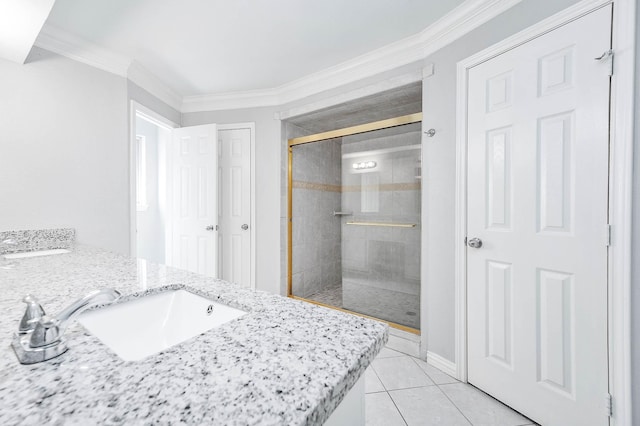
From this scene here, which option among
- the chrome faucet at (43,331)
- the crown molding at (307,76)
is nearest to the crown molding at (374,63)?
the crown molding at (307,76)

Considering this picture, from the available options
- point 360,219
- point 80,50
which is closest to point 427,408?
point 360,219

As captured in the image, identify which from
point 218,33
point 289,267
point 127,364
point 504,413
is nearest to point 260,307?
point 127,364

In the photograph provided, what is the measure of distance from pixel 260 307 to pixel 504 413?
1652 millimetres

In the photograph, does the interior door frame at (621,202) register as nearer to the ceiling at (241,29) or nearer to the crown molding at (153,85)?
the ceiling at (241,29)

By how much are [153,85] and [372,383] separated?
10.6 ft

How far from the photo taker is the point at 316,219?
3314mm

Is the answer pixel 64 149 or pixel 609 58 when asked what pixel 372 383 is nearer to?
pixel 609 58

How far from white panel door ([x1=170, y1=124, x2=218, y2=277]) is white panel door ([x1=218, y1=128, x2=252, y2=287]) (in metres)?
0.21

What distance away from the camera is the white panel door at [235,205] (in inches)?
123

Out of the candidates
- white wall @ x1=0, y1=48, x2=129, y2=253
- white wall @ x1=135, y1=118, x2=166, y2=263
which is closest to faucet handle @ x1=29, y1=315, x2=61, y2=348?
white wall @ x1=0, y1=48, x2=129, y2=253

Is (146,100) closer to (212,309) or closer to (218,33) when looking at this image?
(218,33)

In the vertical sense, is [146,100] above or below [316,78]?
below

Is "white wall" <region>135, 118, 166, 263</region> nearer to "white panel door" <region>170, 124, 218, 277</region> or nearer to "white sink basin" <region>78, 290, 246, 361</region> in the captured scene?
"white panel door" <region>170, 124, 218, 277</region>

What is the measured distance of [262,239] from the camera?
311cm
